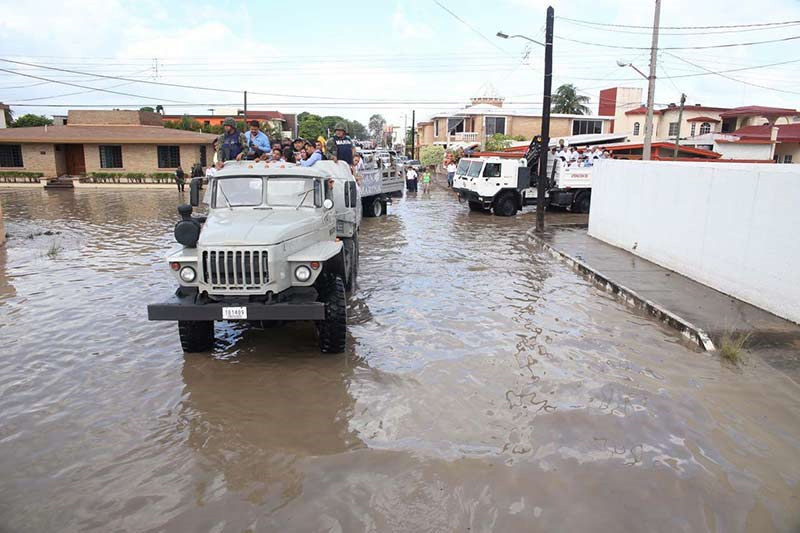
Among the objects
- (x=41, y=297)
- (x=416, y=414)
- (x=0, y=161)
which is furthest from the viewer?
(x=0, y=161)

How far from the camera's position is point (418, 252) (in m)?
13.8

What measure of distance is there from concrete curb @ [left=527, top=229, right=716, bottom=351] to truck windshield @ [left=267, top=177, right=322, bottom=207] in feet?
16.4

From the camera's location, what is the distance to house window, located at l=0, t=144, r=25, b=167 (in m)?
33.2

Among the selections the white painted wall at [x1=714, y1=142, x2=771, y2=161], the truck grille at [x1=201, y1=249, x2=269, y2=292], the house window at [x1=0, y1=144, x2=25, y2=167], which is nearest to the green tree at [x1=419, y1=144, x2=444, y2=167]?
the white painted wall at [x1=714, y1=142, x2=771, y2=161]

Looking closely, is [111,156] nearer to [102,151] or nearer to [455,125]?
[102,151]

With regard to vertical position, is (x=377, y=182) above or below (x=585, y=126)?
below

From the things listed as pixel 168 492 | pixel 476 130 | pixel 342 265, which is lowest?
pixel 168 492

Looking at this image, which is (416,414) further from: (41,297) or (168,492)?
(41,297)

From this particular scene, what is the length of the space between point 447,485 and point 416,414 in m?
1.19

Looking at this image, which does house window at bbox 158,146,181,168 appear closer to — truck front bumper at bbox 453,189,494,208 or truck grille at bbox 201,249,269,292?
truck front bumper at bbox 453,189,494,208

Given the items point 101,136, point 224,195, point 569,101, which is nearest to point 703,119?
point 569,101

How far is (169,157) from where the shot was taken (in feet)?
110

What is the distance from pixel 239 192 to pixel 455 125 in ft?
160

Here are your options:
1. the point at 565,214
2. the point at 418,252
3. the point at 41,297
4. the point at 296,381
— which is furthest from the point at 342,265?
the point at 565,214
